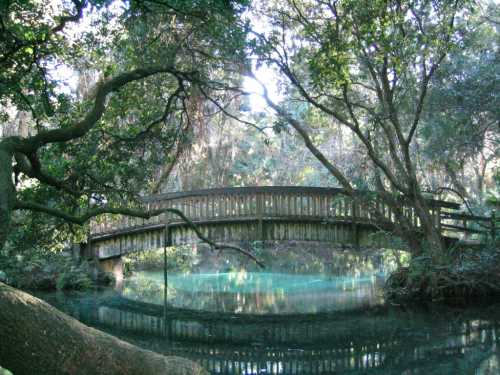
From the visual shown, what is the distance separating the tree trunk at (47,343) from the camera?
3.07 m

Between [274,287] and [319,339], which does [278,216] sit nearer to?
[274,287]

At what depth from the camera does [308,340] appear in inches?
393

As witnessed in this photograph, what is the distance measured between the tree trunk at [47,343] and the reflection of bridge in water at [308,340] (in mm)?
4515

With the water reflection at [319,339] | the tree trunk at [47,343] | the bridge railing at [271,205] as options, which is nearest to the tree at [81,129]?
the tree trunk at [47,343]

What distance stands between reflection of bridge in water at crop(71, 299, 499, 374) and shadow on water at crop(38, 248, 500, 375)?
0.05ft

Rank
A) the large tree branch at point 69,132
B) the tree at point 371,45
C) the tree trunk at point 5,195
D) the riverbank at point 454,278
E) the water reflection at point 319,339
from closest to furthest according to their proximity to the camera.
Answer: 1. the tree trunk at point 5,195
2. the large tree branch at point 69,132
3. the water reflection at point 319,339
4. the tree at point 371,45
5. the riverbank at point 454,278

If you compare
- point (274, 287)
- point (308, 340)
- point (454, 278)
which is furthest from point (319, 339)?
point (274, 287)

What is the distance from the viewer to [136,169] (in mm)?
8867

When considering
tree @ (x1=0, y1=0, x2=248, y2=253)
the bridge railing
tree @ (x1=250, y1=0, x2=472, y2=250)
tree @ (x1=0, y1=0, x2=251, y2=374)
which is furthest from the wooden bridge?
tree @ (x1=0, y1=0, x2=248, y2=253)

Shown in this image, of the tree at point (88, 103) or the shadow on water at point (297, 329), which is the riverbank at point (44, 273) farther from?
the tree at point (88, 103)

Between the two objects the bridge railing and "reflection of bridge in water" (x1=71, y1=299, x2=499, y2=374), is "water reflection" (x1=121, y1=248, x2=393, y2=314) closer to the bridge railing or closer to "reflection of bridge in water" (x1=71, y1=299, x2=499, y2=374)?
"reflection of bridge in water" (x1=71, y1=299, x2=499, y2=374)

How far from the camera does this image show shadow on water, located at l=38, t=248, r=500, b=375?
26.6 feet

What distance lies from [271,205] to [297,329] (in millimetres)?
4841

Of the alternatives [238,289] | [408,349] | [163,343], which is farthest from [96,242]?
[408,349]
